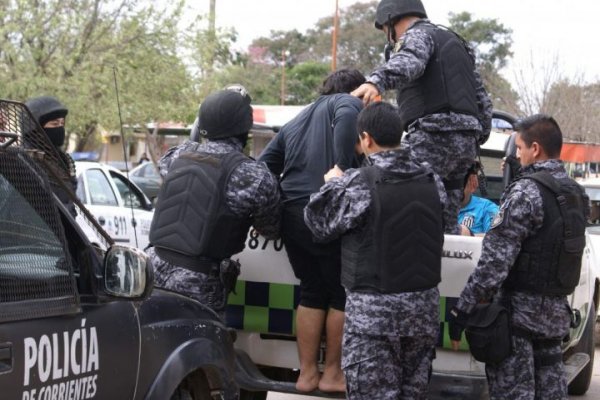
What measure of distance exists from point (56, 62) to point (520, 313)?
627 inches

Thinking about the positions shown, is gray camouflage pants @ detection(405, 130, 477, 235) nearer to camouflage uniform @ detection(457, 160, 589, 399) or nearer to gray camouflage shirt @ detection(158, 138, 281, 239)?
camouflage uniform @ detection(457, 160, 589, 399)

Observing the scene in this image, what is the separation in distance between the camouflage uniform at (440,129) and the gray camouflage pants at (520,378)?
0.92 metres

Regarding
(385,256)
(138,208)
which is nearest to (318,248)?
(385,256)

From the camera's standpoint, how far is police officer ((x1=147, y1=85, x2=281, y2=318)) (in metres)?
4.87

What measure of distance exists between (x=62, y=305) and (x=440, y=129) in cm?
261

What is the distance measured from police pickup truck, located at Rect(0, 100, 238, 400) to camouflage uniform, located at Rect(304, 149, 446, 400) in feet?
2.73

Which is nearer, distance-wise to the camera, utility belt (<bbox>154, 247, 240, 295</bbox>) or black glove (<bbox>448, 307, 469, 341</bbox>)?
black glove (<bbox>448, 307, 469, 341</bbox>)

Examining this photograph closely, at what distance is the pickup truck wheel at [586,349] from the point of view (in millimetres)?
7037

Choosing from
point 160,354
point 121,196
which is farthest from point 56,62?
point 160,354

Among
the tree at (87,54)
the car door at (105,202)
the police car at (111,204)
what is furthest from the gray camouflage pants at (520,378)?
the tree at (87,54)

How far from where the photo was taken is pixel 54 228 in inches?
134

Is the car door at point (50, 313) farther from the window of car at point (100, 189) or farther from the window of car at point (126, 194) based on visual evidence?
the window of car at point (126, 194)

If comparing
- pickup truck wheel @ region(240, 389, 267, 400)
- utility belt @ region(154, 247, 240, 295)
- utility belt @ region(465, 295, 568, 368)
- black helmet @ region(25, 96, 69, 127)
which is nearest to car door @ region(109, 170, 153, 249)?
black helmet @ region(25, 96, 69, 127)

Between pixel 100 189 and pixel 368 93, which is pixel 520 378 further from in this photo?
pixel 100 189
